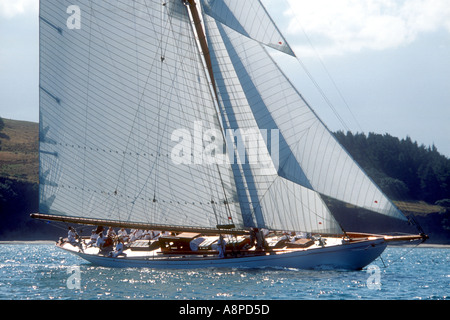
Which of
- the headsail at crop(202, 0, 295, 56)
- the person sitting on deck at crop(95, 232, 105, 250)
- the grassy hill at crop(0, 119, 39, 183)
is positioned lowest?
the person sitting on deck at crop(95, 232, 105, 250)

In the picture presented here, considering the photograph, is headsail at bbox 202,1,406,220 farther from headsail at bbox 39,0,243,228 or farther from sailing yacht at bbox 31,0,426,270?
headsail at bbox 39,0,243,228

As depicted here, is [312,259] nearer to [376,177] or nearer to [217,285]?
[217,285]

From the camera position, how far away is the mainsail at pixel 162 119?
33312 millimetres

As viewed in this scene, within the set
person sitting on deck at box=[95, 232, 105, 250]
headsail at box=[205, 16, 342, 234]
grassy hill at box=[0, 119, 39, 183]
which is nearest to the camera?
headsail at box=[205, 16, 342, 234]

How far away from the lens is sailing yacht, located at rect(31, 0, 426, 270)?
3319cm

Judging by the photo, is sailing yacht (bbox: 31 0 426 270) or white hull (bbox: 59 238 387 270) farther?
white hull (bbox: 59 238 387 270)

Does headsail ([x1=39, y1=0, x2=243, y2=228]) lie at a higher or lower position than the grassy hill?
lower

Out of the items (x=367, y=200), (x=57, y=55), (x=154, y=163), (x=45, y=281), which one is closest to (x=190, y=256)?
(x=154, y=163)

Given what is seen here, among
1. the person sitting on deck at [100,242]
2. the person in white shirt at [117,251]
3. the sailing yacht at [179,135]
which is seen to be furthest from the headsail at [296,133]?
the person sitting on deck at [100,242]

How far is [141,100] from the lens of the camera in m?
36.1

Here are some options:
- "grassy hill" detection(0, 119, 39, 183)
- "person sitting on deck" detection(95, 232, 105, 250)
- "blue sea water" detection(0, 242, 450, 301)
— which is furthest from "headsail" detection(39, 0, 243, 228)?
"grassy hill" detection(0, 119, 39, 183)

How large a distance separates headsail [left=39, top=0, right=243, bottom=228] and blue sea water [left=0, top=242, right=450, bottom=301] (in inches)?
175

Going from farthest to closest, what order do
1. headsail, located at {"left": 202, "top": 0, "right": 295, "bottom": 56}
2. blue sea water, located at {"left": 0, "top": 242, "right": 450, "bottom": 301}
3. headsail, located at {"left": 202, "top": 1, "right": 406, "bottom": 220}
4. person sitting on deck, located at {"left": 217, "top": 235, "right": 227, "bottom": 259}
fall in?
person sitting on deck, located at {"left": 217, "top": 235, "right": 227, "bottom": 259} < headsail, located at {"left": 202, "top": 0, "right": 295, "bottom": 56} < headsail, located at {"left": 202, "top": 1, "right": 406, "bottom": 220} < blue sea water, located at {"left": 0, "top": 242, "right": 450, "bottom": 301}

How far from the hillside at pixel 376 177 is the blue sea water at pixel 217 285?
226 feet
